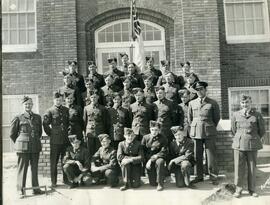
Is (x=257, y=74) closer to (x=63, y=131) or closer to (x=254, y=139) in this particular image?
(x=254, y=139)

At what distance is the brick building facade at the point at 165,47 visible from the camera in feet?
40.9

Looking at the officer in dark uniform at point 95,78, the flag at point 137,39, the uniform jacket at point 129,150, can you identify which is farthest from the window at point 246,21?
the uniform jacket at point 129,150

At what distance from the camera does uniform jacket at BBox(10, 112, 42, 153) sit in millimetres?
8352

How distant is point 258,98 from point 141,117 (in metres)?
5.18

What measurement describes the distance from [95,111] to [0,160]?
10.4ft

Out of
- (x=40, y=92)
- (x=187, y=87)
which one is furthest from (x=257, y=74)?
(x=40, y=92)

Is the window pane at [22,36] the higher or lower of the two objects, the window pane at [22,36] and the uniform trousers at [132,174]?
the higher

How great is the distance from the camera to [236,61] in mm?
12750

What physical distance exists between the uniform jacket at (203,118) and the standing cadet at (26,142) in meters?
3.08

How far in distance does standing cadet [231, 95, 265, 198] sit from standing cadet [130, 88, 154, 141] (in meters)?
1.86

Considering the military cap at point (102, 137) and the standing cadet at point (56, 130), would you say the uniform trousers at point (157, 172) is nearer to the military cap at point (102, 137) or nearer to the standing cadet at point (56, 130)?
the military cap at point (102, 137)

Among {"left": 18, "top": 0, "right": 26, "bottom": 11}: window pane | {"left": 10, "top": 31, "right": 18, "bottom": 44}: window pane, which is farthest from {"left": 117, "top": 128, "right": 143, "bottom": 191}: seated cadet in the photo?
{"left": 18, "top": 0, "right": 26, "bottom": 11}: window pane

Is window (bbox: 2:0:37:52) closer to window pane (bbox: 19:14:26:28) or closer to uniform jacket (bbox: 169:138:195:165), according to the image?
window pane (bbox: 19:14:26:28)

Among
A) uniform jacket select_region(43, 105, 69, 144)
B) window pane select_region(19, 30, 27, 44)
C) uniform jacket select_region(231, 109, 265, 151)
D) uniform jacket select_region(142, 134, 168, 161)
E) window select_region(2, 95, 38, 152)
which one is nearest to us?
uniform jacket select_region(231, 109, 265, 151)
